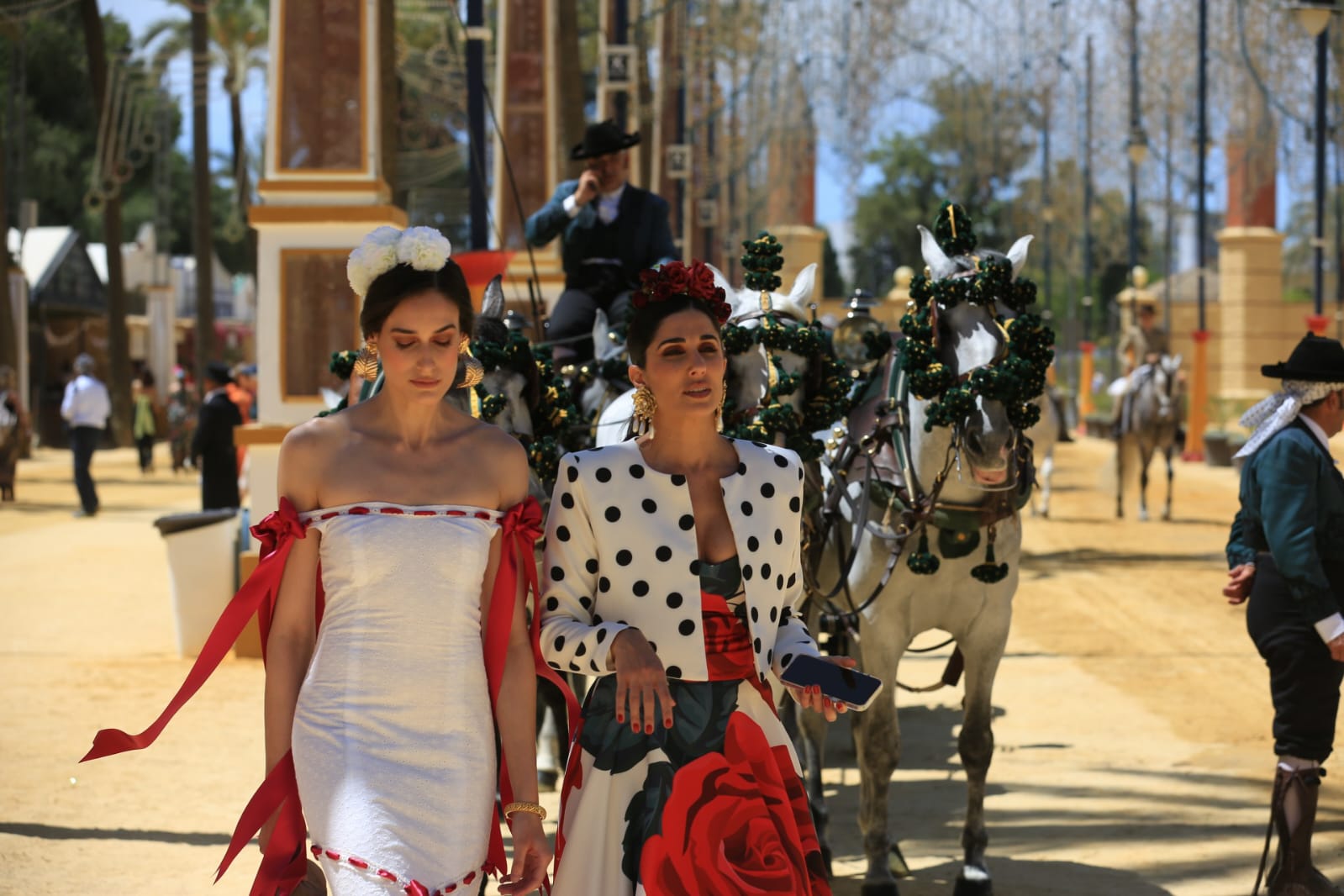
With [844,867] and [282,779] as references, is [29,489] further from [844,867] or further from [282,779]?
[282,779]

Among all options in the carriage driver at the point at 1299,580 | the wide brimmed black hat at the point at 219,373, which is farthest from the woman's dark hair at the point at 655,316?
the wide brimmed black hat at the point at 219,373

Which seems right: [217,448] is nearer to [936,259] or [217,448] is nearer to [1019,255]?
[936,259]

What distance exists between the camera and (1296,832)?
21.0 feet

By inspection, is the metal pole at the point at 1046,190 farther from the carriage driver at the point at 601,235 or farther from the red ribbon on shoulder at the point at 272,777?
the red ribbon on shoulder at the point at 272,777

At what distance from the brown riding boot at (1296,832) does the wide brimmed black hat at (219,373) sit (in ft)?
44.0

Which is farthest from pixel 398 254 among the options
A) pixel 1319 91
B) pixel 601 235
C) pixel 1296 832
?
pixel 1319 91

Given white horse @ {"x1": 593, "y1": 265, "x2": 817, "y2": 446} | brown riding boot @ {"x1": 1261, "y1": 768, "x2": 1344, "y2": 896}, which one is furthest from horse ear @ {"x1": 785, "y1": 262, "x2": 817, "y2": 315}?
brown riding boot @ {"x1": 1261, "y1": 768, "x2": 1344, "y2": 896}

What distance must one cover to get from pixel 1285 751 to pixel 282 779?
4.13 m

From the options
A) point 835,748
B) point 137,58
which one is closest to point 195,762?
point 835,748

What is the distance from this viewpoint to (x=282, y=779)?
3.79 metres

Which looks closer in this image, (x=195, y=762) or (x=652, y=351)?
(x=652, y=351)

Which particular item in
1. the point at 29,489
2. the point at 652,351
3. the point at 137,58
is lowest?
the point at 29,489

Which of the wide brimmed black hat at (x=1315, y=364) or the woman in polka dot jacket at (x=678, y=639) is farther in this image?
the wide brimmed black hat at (x=1315, y=364)

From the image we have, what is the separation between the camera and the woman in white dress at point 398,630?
366 centimetres
